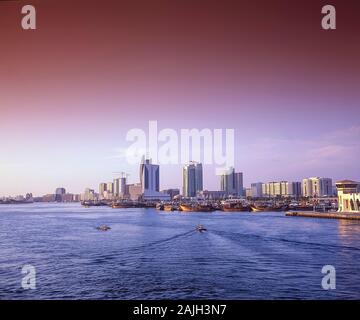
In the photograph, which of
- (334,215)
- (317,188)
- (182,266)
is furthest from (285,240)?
(317,188)

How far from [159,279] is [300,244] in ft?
22.4

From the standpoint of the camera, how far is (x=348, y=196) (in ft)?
95.9

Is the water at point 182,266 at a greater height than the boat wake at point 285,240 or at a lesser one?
greater

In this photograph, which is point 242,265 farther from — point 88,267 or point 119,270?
point 88,267

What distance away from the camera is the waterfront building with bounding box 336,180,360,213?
28531mm

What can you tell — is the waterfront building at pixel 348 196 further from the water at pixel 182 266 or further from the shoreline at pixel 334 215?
the water at pixel 182 266

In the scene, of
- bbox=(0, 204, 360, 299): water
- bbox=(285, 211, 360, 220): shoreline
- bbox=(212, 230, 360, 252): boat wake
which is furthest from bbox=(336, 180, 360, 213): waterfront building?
bbox=(212, 230, 360, 252): boat wake

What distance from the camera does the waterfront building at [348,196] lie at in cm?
2853

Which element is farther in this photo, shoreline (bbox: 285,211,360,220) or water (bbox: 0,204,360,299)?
shoreline (bbox: 285,211,360,220)

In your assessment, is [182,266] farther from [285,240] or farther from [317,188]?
[317,188]

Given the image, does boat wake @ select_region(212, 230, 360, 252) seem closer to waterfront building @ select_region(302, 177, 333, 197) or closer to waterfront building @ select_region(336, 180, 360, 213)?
waterfront building @ select_region(336, 180, 360, 213)

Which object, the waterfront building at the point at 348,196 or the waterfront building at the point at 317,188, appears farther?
the waterfront building at the point at 317,188

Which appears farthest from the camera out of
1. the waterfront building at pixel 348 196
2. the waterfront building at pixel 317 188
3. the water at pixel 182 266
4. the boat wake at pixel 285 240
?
the waterfront building at pixel 317 188

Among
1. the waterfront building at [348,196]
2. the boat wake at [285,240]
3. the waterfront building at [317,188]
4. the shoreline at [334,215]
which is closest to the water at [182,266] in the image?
the boat wake at [285,240]
